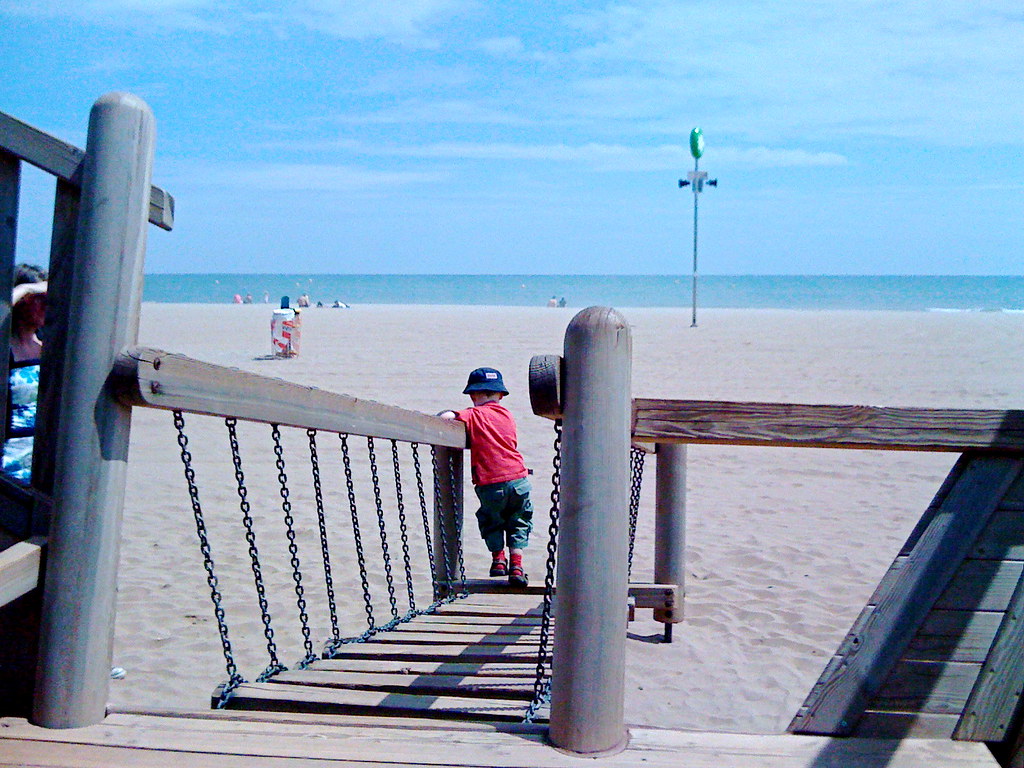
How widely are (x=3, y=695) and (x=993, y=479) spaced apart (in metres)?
2.39

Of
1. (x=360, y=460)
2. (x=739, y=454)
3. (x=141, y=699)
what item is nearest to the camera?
(x=141, y=699)

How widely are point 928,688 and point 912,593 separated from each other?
229 millimetres

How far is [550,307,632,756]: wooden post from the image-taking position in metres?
2.25

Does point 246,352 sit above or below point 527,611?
above

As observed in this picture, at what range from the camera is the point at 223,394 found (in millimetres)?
2379

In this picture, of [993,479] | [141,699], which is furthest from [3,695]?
[993,479]

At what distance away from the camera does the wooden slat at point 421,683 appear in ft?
9.99

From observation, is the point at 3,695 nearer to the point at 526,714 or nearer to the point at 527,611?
the point at 526,714

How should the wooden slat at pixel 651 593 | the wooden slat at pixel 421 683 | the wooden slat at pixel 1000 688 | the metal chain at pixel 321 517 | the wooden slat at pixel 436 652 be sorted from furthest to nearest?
the wooden slat at pixel 651 593 → the wooden slat at pixel 436 652 → the metal chain at pixel 321 517 → the wooden slat at pixel 421 683 → the wooden slat at pixel 1000 688

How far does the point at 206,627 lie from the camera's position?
5168 millimetres

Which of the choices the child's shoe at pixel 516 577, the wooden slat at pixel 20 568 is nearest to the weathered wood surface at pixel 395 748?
the wooden slat at pixel 20 568

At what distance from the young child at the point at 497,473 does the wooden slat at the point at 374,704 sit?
2.41 meters

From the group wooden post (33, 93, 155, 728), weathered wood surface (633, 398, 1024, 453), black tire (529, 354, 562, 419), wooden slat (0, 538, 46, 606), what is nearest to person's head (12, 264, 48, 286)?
wooden post (33, 93, 155, 728)

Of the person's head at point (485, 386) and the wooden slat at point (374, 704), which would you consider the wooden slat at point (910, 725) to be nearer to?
the wooden slat at point (374, 704)
